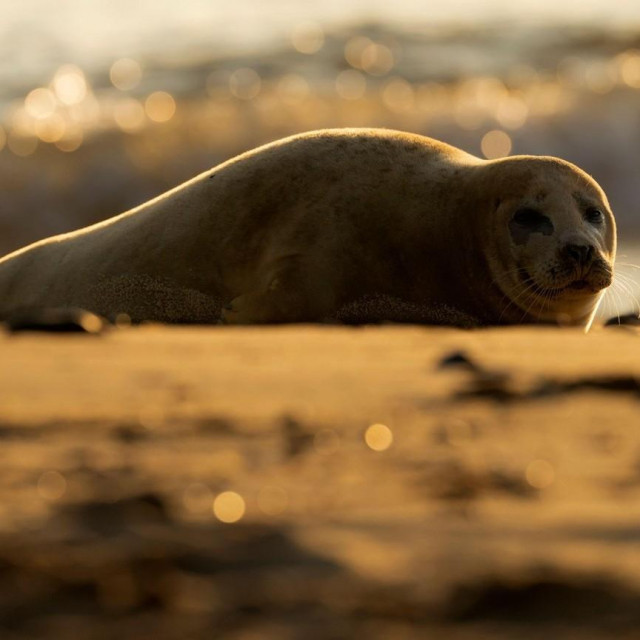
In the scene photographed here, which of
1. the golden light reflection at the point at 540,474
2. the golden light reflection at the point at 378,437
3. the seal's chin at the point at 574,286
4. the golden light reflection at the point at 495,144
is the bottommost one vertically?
the golden light reflection at the point at 495,144

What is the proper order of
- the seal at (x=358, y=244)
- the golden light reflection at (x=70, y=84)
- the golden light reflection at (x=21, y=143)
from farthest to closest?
the golden light reflection at (x=70, y=84), the golden light reflection at (x=21, y=143), the seal at (x=358, y=244)

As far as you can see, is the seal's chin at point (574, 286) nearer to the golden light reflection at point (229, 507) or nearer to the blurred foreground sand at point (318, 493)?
the blurred foreground sand at point (318, 493)

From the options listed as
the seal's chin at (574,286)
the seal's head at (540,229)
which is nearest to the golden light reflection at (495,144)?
the seal's head at (540,229)

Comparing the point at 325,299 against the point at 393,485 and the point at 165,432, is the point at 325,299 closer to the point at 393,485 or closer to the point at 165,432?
the point at 165,432

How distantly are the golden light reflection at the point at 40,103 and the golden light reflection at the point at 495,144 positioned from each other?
5355 mm

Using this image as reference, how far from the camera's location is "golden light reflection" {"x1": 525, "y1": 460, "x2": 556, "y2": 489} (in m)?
2.12

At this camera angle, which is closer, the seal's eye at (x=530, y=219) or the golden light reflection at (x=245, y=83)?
the seal's eye at (x=530, y=219)

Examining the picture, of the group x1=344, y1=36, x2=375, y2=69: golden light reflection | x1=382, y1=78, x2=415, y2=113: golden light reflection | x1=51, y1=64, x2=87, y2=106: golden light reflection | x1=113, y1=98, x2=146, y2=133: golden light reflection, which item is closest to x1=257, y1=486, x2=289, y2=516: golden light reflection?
x1=113, y1=98, x2=146, y2=133: golden light reflection

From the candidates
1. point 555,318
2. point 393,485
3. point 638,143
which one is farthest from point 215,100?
point 393,485

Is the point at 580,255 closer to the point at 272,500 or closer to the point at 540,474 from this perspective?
the point at 540,474

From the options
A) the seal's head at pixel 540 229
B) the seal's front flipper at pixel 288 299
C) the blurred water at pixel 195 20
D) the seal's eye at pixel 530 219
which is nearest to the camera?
the seal's front flipper at pixel 288 299

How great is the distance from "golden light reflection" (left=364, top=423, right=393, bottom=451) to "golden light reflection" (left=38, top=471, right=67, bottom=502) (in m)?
0.52

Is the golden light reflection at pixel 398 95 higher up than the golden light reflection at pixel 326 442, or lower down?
lower down

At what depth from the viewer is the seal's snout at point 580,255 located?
5.59 meters
